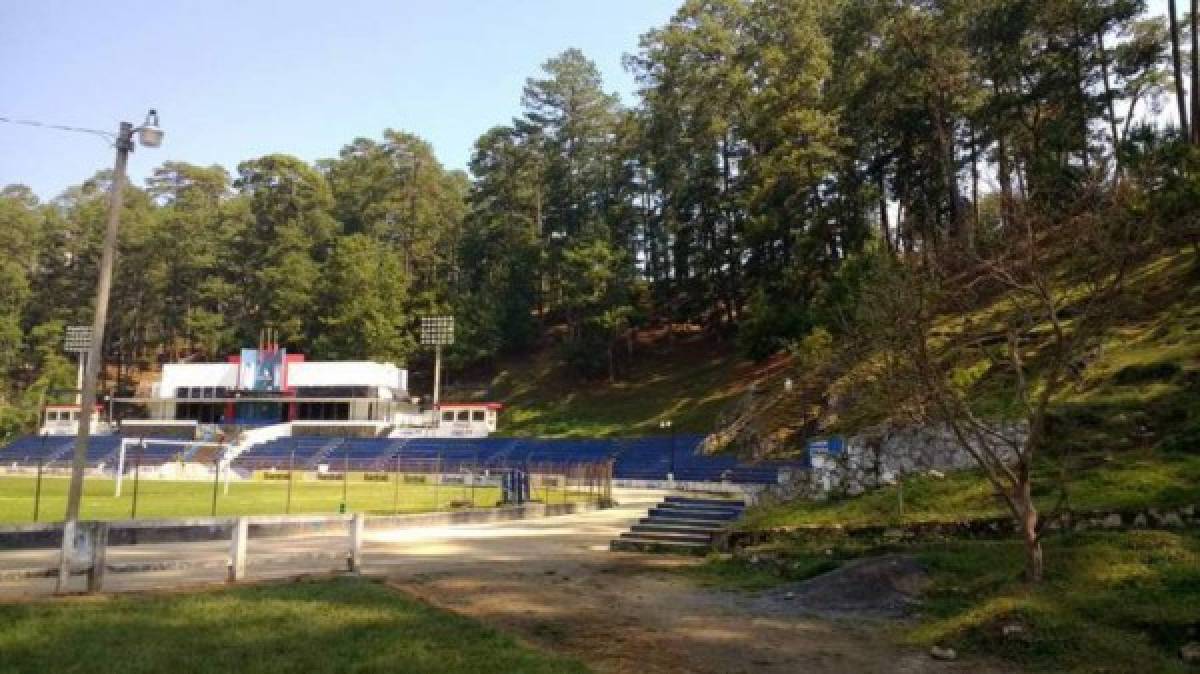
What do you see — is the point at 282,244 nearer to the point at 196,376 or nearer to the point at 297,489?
the point at 196,376

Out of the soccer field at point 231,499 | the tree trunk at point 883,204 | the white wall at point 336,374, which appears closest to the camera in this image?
the soccer field at point 231,499

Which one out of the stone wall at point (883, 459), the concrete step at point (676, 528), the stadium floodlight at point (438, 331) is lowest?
the concrete step at point (676, 528)

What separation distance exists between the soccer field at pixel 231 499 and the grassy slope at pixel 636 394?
1783 centimetres

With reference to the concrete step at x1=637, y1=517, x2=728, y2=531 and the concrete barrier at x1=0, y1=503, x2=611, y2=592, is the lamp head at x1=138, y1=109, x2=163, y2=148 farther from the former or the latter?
the concrete step at x1=637, y1=517, x2=728, y2=531

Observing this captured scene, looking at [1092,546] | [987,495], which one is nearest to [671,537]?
[987,495]

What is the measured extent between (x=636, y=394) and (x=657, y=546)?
47650 mm

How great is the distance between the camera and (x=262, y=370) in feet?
247

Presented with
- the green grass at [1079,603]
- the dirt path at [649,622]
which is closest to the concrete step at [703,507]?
the dirt path at [649,622]

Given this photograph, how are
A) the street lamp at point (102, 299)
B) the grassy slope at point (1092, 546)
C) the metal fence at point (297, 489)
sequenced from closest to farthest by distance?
the grassy slope at point (1092, 546), the street lamp at point (102, 299), the metal fence at point (297, 489)

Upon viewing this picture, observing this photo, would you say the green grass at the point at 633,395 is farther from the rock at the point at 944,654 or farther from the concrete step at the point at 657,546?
the rock at the point at 944,654

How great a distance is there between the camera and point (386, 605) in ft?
33.0

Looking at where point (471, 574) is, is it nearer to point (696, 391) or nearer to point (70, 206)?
point (696, 391)

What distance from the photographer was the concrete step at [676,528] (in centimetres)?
1872

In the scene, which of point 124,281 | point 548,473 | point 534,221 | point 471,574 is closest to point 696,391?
point 548,473
